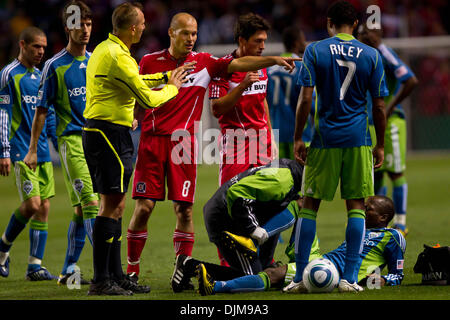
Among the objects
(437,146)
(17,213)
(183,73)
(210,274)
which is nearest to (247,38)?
(183,73)

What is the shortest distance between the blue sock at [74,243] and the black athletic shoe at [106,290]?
1.21 meters

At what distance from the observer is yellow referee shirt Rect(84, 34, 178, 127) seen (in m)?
5.34

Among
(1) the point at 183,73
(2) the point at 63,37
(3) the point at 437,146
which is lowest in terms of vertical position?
(3) the point at 437,146

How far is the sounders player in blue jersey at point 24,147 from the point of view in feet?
22.9

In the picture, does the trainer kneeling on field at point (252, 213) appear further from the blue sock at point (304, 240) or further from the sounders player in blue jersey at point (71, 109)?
the sounders player in blue jersey at point (71, 109)

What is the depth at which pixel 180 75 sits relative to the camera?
5.67 metres

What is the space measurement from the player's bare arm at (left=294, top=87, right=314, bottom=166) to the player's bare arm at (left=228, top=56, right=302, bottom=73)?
0.36m

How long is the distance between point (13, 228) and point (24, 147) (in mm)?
769

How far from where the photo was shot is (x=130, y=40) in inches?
221

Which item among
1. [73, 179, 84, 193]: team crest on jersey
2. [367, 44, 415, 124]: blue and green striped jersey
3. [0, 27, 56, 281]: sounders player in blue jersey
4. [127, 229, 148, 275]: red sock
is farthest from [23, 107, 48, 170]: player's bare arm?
[367, 44, 415, 124]: blue and green striped jersey

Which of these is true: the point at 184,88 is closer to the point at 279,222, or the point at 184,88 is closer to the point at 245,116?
the point at 245,116

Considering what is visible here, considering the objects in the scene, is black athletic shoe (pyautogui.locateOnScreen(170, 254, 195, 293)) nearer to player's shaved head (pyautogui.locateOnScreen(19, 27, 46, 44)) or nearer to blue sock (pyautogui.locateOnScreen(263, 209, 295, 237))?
blue sock (pyautogui.locateOnScreen(263, 209, 295, 237))
